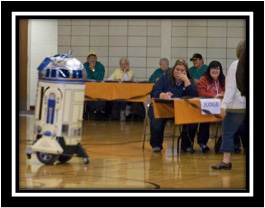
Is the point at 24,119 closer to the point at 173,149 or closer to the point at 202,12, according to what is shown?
the point at 173,149

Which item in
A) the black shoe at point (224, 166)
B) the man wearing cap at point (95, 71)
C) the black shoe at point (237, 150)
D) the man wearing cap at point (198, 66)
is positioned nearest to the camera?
the black shoe at point (224, 166)

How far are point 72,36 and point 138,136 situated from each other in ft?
18.4

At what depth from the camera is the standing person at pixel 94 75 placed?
15586 millimetres

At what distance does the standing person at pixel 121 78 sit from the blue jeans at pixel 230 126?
8.12m

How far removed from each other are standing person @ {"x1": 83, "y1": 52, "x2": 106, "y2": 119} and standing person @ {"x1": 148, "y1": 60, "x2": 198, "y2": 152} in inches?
212

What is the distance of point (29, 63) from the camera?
1836 cm

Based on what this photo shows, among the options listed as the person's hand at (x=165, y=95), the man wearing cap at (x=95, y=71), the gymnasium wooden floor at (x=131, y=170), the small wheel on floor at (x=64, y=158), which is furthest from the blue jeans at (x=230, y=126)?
the man wearing cap at (x=95, y=71)

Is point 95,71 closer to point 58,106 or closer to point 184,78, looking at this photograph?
point 184,78

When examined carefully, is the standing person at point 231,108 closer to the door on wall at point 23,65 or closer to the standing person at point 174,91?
the standing person at point 174,91

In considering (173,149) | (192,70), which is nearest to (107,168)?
(173,149)

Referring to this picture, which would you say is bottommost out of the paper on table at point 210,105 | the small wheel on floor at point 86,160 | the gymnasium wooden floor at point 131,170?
the gymnasium wooden floor at point 131,170

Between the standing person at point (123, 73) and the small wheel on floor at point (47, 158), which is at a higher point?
the standing person at point (123, 73)

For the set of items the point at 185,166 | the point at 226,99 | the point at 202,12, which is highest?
the point at 202,12

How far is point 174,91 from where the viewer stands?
33.4ft
